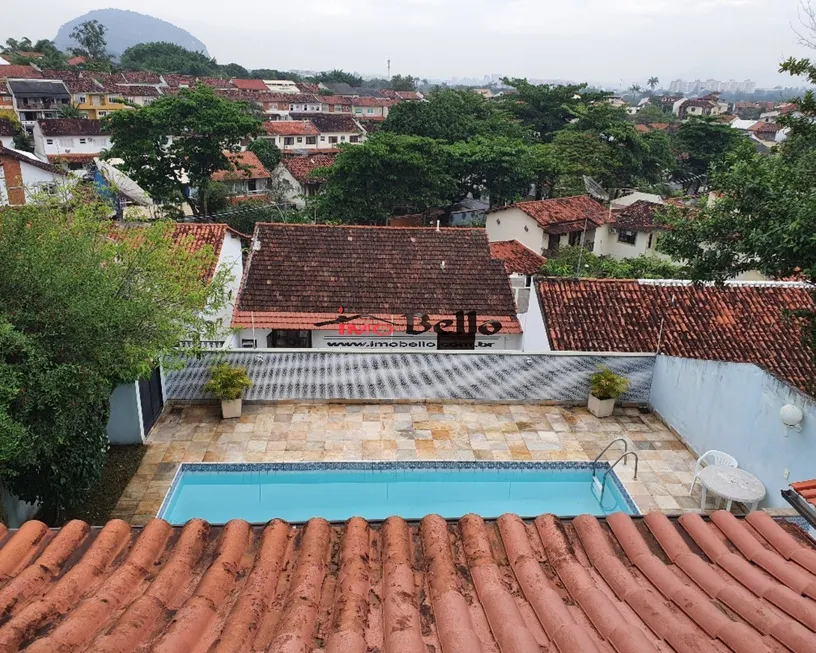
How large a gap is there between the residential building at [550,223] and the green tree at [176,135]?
14395 millimetres

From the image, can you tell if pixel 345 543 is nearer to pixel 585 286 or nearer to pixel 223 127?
pixel 585 286

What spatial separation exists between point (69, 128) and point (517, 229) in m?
39.0

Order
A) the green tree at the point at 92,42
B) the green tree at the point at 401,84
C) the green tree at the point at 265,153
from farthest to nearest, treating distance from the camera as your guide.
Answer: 1. the green tree at the point at 401,84
2. the green tree at the point at 92,42
3. the green tree at the point at 265,153

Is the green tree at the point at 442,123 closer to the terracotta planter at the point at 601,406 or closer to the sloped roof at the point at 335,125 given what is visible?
the sloped roof at the point at 335,125

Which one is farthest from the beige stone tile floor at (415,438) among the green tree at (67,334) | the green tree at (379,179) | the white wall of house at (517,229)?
the green tree at (379,179)

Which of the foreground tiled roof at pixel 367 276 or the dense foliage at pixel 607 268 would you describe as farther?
the dense foliage at pixel 607 268

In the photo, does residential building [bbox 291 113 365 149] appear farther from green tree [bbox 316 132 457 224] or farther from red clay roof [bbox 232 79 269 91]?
red clay roof [bbox 232 79 269 91]

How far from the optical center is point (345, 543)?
3.60m

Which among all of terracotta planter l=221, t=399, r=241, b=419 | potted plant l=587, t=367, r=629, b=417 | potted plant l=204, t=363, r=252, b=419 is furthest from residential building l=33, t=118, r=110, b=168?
potted plant l=587, t=367, r=629, b=417

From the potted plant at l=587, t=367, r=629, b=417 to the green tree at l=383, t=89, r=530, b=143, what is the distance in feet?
103

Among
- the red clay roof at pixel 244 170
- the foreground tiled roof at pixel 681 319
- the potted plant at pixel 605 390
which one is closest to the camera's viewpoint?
the potted plant at pixel 605 390

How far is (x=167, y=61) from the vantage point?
10475cm

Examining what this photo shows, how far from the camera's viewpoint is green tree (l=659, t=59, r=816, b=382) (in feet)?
24.0

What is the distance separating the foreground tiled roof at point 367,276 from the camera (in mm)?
15906
